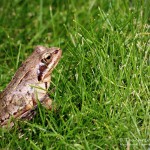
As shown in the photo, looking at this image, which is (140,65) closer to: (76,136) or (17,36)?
(76,136)

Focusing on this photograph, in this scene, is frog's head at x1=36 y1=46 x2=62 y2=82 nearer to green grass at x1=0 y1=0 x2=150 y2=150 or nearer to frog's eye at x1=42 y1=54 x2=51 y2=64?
frog's eye at x1=42 y1=54 x2=51 y2=64

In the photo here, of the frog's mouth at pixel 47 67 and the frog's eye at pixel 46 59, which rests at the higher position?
the frog's eye at pixel 46 59

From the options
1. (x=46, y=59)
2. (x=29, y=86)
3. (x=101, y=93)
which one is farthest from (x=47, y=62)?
(x=101, y=93)

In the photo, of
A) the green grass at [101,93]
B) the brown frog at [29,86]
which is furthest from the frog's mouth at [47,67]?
the green grass at [101,93]

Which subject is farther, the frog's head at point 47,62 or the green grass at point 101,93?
the frog's head at point 47,62

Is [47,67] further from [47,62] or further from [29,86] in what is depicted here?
[29,86]

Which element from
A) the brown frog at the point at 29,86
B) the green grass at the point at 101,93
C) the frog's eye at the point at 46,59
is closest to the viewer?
the green grass at the point at 101,93

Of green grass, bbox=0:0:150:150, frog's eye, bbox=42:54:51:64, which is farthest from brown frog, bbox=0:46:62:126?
green grass, bbox=0:0:150:150

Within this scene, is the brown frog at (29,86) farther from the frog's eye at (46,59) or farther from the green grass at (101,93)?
the green grass at (101,93)
